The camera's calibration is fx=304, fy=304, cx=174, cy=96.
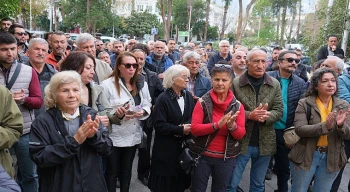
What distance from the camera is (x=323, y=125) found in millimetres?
3170

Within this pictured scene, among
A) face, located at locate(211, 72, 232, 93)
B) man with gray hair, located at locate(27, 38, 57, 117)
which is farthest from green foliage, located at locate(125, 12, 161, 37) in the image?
face, located at locate(211, 72, 232, 93)

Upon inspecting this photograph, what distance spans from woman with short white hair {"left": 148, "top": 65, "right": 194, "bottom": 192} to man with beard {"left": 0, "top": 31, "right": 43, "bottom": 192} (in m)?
1.37

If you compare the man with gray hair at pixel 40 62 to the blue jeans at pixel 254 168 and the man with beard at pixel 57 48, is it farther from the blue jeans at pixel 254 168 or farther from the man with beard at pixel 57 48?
the blue jeans at pixel 254 168

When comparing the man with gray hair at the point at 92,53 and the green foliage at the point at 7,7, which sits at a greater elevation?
the green foliage at the point at 7,7

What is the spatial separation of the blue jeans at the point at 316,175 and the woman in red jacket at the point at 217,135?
800 millimetres

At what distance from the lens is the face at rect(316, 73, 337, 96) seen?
3311 millimetres

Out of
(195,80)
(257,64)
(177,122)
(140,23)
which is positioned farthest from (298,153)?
(140,23)

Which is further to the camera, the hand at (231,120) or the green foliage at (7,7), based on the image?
the green foliage at (7,7)

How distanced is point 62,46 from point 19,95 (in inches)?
78.1

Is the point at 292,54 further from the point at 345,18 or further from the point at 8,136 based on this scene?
the point at 345,18

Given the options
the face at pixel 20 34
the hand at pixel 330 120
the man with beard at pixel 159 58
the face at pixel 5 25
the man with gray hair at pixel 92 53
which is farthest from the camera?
the man with beard at pixel 159 58

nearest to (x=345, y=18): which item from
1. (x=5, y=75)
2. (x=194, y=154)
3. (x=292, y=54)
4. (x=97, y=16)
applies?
(x=292, y=54)

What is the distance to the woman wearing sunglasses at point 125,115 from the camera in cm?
361

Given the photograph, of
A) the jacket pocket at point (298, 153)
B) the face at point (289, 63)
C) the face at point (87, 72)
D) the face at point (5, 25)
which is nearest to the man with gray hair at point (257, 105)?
the jacket pocket at point (298, 153)
